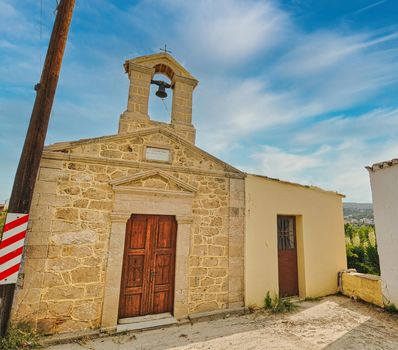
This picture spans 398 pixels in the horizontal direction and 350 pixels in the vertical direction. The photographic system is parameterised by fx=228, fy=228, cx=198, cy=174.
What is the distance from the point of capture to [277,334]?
13.8 feet

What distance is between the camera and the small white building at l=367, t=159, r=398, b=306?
5.19m

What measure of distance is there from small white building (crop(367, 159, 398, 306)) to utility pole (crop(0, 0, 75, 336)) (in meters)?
7.19

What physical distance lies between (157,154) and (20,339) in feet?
12.7

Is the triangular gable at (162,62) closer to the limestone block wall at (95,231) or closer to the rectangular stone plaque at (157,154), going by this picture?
the limestone block wall at (95,231)

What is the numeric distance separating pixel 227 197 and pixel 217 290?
83.7 inches

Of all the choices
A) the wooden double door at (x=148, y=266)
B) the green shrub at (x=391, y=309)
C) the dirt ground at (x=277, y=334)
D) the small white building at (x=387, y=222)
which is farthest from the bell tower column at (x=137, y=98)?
the green shrub at (x=391, y=309)

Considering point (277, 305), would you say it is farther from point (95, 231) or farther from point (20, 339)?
point (20, 339)

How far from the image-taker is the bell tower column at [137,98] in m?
5.35

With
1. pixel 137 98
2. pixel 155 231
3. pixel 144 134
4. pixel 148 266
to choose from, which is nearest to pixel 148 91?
pixel 137 98

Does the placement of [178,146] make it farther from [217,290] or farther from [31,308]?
[31,308]

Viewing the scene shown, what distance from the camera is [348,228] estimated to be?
14.8 meters

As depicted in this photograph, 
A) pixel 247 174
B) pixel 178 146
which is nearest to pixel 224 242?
pixel 247 174

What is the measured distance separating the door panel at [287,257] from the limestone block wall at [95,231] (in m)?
1.45

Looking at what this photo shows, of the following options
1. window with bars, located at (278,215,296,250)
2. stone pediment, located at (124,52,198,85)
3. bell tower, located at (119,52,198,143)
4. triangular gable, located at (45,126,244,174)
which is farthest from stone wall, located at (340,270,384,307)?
stone pediment, located at (124,52,198,85)
